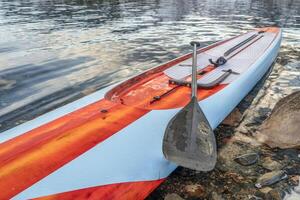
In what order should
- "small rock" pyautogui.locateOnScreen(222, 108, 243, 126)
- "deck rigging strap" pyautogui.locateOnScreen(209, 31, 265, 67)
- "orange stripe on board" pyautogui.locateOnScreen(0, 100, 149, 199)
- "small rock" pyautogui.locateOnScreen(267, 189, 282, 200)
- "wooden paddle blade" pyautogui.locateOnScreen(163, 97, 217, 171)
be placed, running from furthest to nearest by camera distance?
"deck rigging strap" pyautogui.locateOnScreen(209, 31, 265, 67)
"small rock" pyautogui.locateOnScreen(222, 108, 243, 126)
"small rock" pyautogui.locateOnScreen(267, 189, 282, 200)
"wooden paddle blade" pyautogui.locateOnScreen(163, 97, 217, 171)
"orange stripe on board" pyautogui.locateOnScreen(0, 100, 149, 199)

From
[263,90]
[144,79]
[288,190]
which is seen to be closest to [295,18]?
[263,90]

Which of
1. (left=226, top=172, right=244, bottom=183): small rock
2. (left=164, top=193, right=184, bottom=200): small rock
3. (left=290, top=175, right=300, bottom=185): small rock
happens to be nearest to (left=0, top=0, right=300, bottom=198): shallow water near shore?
(left=164, top=193, right=184, bottom=200): small rock

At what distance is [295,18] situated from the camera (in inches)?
973

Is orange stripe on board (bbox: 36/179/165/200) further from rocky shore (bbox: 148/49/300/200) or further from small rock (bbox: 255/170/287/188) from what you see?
small rock (bbox: 255/170/287/188)

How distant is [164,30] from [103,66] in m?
8.80

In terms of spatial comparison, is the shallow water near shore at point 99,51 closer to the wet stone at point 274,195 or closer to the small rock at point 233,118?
the small rock at point 233,118

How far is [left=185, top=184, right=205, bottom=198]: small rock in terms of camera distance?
16.2ft

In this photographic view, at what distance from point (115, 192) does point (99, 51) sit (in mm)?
10349

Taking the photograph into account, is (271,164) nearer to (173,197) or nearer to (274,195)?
(274,195)

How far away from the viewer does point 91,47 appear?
574 inches

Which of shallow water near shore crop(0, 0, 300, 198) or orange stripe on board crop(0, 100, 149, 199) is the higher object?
orange stripe on board crop(0, 100, 149, 199)

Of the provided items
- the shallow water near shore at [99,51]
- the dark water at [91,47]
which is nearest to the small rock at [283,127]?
the shallow water near shore at [99,51]

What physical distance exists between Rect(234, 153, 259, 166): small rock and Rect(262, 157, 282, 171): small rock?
157mm

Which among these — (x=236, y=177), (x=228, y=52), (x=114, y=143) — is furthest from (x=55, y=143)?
(x=228, y=52)
